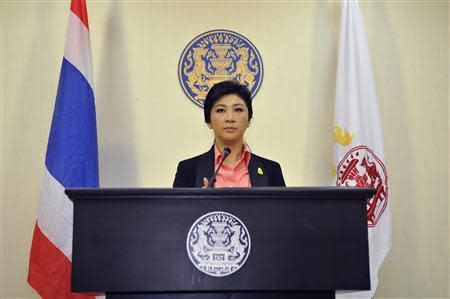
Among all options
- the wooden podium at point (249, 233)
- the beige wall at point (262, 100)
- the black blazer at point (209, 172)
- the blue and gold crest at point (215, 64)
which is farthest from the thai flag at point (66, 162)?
the wooden podium at point (249, 233)

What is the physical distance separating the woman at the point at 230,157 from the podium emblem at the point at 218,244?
2.82ft

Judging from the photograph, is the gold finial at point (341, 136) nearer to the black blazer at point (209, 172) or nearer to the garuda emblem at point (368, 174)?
the garuda emblem at point (368, 174)

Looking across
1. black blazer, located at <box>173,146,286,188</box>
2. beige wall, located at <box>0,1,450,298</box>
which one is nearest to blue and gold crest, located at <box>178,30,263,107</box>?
beige wall, located at <box>0,1,450,298</box>

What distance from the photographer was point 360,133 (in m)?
3.27

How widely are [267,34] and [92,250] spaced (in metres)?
2.37

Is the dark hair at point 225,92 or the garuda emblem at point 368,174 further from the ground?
the dark hair at point 225,92

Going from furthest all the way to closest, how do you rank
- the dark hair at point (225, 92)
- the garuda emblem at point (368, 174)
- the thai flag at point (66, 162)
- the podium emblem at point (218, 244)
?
the garuda emblem at point (368, 174), the thai flag at point (66, 162), the dark hair at point (225, 92), the podium emblem at point (218, 244)

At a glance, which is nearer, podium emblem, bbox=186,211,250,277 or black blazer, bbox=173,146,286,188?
podium emblem, bbox=186,211,250,277

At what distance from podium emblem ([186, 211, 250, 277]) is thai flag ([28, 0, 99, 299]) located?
165cm

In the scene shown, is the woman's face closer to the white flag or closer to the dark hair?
the dark hair

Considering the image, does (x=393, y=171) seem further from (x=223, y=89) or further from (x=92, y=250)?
(x=92, y=250)

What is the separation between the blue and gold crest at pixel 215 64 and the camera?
3506 mm

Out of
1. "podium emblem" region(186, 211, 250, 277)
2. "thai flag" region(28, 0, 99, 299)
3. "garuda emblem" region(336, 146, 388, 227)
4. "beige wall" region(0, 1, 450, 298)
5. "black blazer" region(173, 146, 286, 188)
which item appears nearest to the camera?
"podium emblem" region(186, 211, 250, 277)

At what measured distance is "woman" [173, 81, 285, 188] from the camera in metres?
2.40
